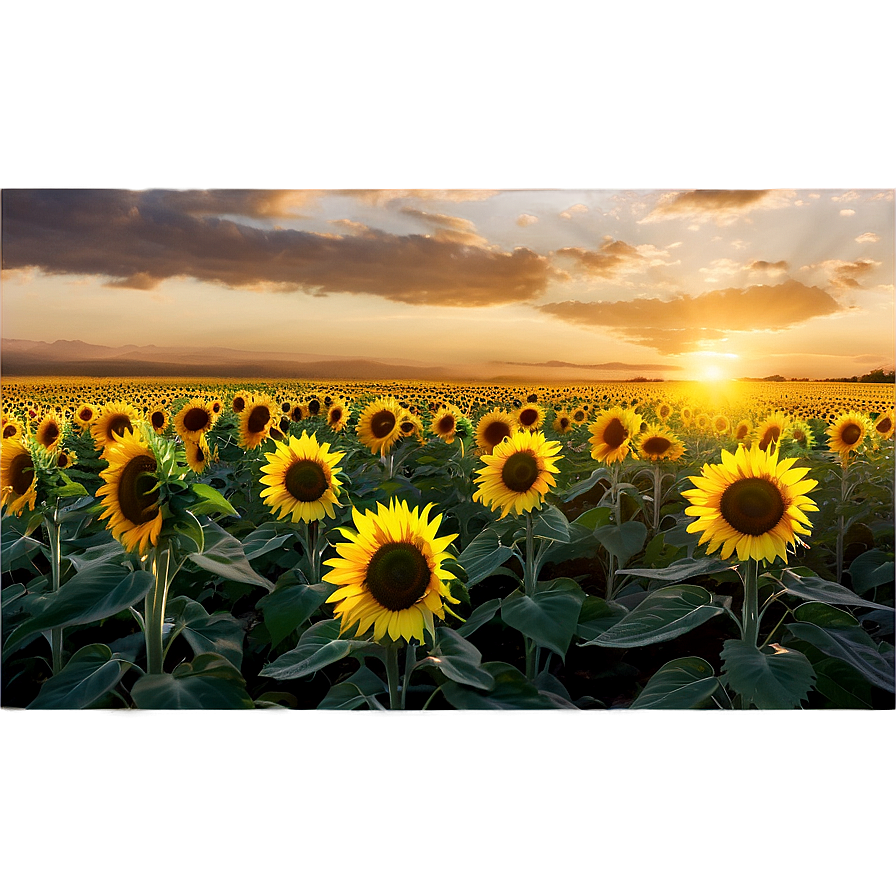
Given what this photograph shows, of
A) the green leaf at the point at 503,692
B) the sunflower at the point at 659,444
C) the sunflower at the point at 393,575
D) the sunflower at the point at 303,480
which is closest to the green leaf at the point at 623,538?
the sunflower at the point at 659,444

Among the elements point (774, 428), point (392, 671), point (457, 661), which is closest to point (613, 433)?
point (774, 428)

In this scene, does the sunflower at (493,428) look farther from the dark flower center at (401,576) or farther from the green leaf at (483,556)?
the dark flower center at (401,576)

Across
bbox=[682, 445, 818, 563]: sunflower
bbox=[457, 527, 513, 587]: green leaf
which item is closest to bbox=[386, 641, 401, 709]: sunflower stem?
bbox=[457, 527, 513, 587]: green leaf

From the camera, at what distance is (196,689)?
1973mm

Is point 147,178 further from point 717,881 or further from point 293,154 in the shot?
point 717,881

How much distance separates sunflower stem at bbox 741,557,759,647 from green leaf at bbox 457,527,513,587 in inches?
32.1

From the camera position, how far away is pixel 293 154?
8.21 feet

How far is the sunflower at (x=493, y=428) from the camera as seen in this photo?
9.62 ft

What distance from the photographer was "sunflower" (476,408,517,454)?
2934mm

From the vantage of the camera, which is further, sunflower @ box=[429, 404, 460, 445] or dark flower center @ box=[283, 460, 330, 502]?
sunflower @ box=[429, 404, 460, 445]

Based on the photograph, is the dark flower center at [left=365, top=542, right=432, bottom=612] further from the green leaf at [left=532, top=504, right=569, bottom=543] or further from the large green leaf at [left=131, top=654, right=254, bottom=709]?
the green leaf at [left=532, top=504, right=569, bottom=543]

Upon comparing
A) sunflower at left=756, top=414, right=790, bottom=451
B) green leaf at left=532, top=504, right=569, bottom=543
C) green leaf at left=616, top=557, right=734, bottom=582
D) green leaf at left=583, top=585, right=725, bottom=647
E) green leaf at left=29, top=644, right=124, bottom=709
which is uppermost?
sunflower at left=756, top=414, right=790, bottom=451

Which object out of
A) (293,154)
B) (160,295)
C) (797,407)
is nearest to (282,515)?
(160,295)

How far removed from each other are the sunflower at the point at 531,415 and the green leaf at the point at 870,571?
1461 mm
